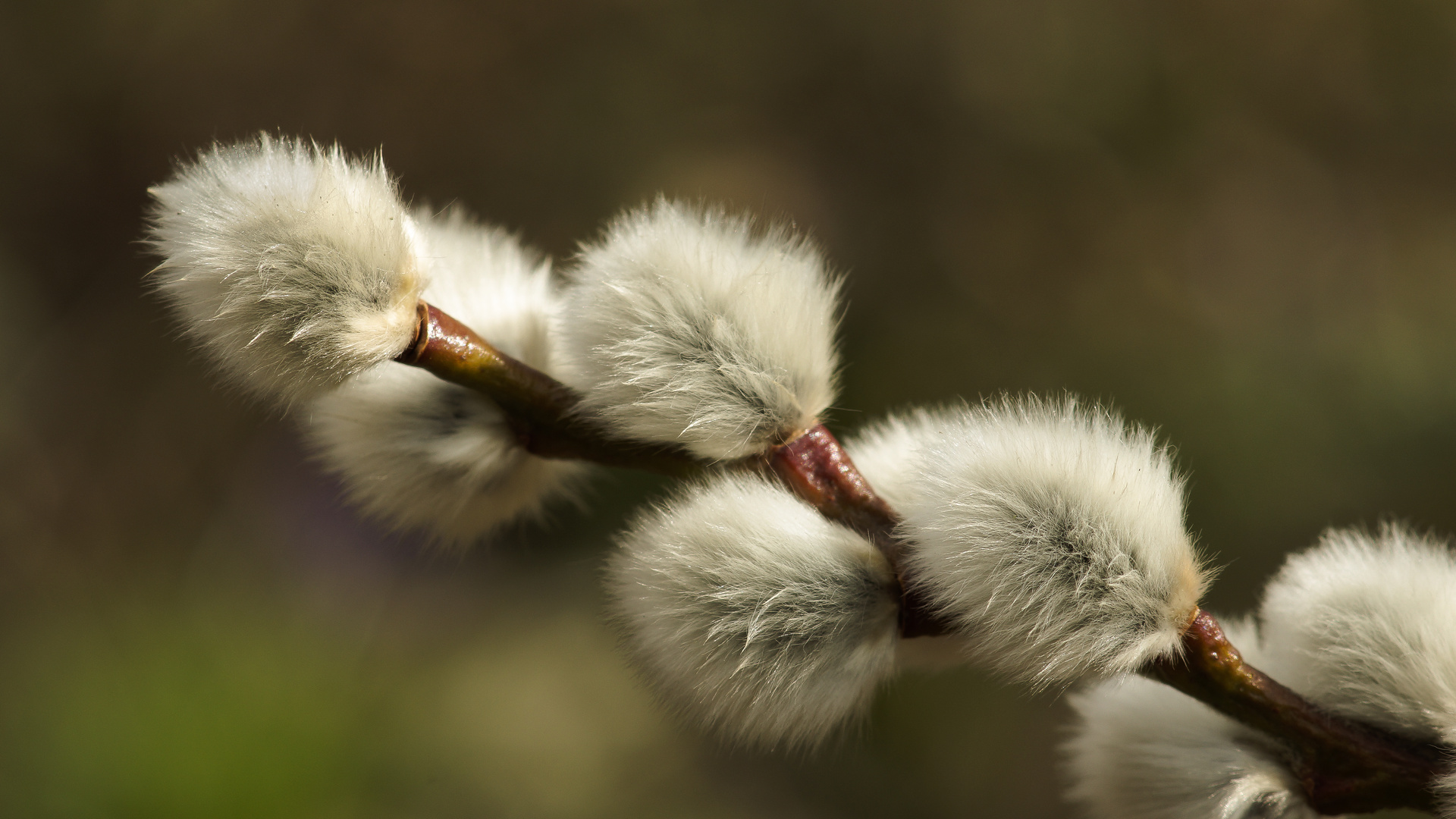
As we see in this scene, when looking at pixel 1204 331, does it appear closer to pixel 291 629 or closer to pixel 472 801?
pixel 472 801

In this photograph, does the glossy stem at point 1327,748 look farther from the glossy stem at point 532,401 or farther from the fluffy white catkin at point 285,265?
the fluffy white catkin at point 285,265

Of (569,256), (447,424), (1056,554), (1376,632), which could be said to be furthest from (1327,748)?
(569,256)

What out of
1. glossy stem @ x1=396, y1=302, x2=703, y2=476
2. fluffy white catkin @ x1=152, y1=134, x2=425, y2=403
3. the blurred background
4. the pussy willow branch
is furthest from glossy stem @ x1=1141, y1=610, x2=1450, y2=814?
the blurred background

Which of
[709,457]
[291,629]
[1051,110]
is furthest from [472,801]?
[1051,110]

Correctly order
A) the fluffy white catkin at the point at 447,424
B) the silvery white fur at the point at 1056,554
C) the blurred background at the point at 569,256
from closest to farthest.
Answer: the silvery white fur at the point at 1056,554, the fluffy white catkin at the point at 447,424, the blurred background at the point at 569,256

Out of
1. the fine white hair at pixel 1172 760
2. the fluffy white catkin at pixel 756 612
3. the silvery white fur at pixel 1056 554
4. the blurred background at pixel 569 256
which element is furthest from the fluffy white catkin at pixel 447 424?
the blurred background at pixel 569 256

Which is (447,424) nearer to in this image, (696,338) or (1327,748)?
(696,338)
